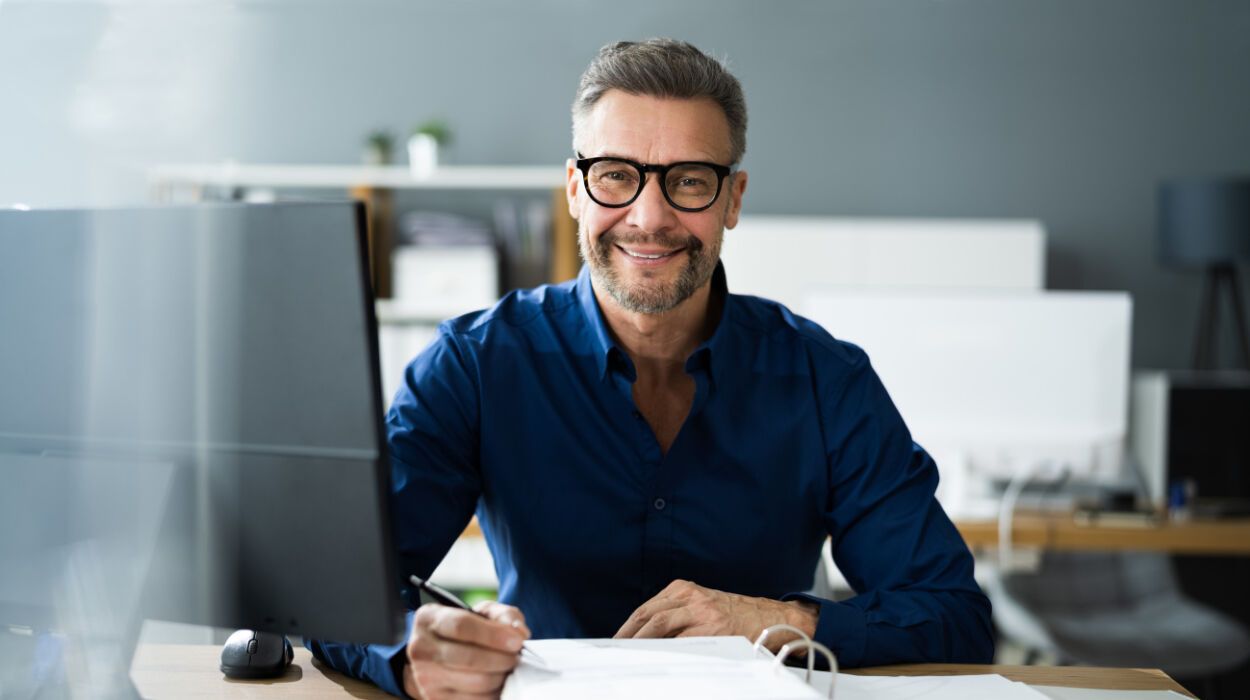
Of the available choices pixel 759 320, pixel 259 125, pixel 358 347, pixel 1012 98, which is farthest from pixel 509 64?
pixel 358 347

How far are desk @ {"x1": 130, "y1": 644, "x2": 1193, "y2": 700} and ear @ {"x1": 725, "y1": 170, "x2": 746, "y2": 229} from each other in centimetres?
63

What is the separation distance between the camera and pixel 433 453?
55.9 inches

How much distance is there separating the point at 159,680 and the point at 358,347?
0.49m

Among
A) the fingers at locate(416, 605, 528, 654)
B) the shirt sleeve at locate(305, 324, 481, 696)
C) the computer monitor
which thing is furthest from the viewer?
the shirt sleeve at locate(305, 324, 481, 696)

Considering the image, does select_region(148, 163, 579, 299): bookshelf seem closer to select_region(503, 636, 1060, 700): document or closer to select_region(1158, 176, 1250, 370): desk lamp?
select_region(1158, 176, 1250, 370): desk lamp

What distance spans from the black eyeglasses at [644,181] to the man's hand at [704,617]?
496mm

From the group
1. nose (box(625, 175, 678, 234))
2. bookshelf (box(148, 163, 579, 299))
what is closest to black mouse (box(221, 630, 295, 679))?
nose (box(625, 175, 678, 234))

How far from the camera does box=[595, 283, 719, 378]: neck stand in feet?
5.16

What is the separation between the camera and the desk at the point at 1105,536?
307 cm

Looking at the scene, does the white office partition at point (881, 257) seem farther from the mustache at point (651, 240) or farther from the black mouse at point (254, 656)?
the black mouse at point (254, 656)

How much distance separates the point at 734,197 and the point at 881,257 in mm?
2511

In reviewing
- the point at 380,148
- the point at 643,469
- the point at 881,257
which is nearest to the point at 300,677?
the point at 643,469

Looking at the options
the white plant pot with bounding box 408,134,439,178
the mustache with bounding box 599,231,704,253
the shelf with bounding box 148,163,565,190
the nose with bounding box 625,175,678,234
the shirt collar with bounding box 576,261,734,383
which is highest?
the white plant pot with bounding box 408,134,439,178

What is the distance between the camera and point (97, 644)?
101cm
